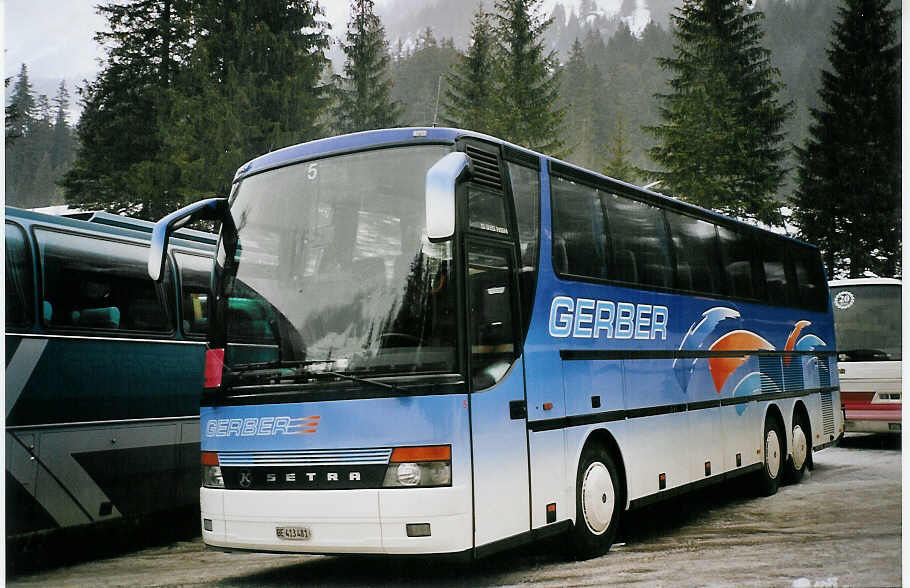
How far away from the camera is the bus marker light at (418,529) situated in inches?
249

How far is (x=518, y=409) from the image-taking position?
704cm

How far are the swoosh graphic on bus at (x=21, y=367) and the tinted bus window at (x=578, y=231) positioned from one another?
416 centimetres

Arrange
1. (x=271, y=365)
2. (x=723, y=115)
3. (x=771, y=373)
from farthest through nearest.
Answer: (x=723, y=115)
(x=771, y=373)
(x=271, y=365)

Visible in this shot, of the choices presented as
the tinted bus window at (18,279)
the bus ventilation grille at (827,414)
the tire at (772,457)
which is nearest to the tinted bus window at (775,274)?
the tire at (772,457)

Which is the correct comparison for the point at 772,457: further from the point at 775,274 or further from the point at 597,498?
the point at 597,498

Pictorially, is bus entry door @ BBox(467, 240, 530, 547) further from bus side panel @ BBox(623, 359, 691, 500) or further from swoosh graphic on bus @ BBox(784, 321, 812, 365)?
swoosh graphic on bus @ BBox(784, 321, 812, 365)

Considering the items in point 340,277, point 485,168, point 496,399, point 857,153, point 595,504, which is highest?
point 857,153

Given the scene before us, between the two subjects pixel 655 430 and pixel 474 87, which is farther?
pixel 474 87

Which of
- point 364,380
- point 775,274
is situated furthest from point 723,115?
point 364,380

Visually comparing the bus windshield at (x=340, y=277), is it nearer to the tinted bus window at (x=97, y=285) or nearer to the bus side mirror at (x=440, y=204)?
the bus side mirror at (x=440, y=204)

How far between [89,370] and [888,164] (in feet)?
24.2

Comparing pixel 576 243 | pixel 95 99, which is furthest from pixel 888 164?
pixel 95 99

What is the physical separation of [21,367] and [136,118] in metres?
11.3

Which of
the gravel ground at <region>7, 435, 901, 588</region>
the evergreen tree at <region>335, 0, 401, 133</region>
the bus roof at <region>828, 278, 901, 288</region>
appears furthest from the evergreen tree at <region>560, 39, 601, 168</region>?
the gravel ground at <region>7, 435, 901, 588</region>
